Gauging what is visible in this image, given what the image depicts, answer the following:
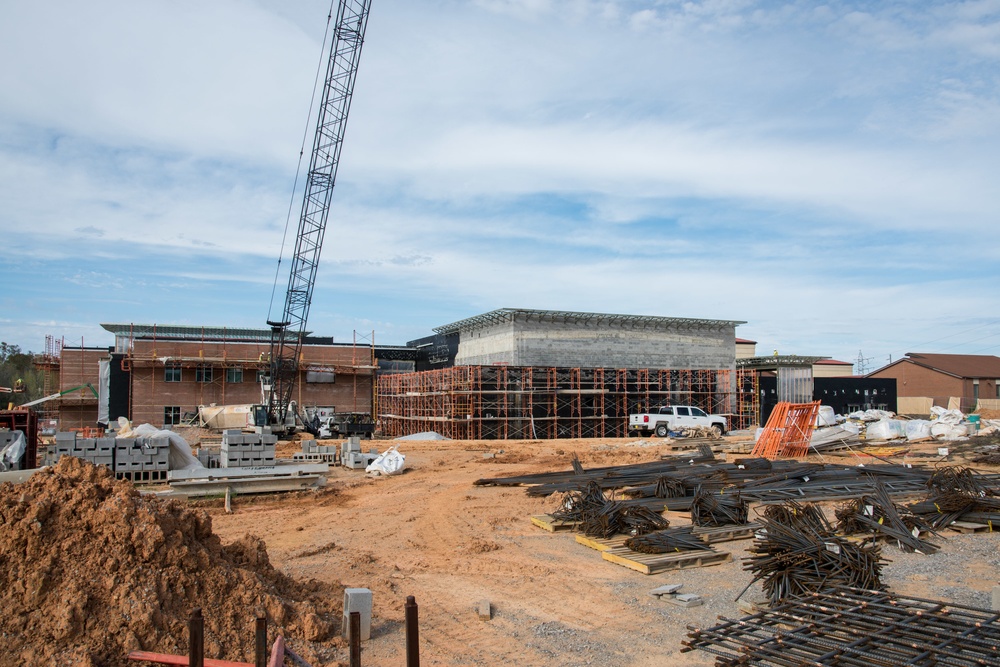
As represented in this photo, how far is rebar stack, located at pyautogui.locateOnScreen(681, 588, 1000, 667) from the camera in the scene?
546 centimetres

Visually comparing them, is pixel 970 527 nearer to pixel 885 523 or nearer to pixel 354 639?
pixel 885 523

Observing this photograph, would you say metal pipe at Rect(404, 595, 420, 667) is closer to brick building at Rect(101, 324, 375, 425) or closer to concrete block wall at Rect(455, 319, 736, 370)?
concrete block wall at Rect(455, 319, 736, 370)

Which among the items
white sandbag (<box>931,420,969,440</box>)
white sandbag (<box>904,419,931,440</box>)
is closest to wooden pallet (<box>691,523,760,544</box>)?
white sandbag (<box>904,419,931,440</box>)

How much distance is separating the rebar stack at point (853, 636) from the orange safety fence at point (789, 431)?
58.2ft

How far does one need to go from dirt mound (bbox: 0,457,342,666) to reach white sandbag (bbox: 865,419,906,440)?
3035 centimetres

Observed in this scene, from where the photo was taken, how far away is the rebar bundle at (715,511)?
12.3m

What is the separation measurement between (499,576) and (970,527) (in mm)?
8624

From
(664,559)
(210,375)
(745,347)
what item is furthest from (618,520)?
(745,347)

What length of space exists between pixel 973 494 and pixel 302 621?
43.0 ft

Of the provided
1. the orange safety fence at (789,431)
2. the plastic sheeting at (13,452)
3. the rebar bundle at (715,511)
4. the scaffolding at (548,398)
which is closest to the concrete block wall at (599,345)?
the scaffolding at (548,398)

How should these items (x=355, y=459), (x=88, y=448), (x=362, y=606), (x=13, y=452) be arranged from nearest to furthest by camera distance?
(x=362, y=606), (x=13, y=452), (x=88, y=448), (x=355, y=459)

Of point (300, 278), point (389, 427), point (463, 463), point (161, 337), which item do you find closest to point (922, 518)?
point (463, 463)

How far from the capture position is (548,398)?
40125 millimetres

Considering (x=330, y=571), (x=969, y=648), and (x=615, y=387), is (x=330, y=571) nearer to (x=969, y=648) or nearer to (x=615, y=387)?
(x=969, y=648)
